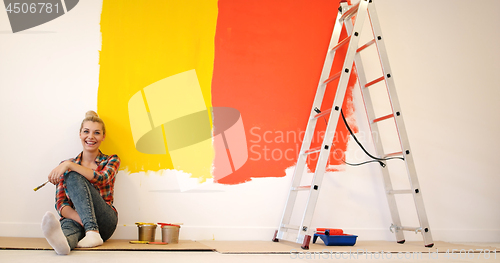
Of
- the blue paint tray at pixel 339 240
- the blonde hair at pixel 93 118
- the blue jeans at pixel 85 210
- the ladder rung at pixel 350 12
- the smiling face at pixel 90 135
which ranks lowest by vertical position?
the blue paint tray at pixel 339 240

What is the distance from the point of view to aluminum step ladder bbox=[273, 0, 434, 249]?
217 cm

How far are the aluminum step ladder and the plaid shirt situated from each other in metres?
1.06

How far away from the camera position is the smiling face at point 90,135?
2.28m

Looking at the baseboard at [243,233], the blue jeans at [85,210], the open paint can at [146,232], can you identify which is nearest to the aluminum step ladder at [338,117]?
the baseboard at [243,233]

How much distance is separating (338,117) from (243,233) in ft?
3.23

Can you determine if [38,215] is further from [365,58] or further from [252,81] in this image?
[365,58]

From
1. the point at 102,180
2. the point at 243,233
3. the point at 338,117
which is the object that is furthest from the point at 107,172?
the point at 338,117

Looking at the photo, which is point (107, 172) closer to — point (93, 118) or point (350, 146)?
A: point (93, 118)

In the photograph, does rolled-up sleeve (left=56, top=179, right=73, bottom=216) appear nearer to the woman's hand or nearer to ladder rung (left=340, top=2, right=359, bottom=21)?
the woman's hand

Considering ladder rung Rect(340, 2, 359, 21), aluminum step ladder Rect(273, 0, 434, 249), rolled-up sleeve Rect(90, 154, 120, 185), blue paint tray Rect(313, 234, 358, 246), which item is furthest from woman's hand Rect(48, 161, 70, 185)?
ladder rung Rect(340, 2, 359, 21)

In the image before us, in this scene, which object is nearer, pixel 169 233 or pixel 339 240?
pixel 169 233

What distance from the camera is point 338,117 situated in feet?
7.20

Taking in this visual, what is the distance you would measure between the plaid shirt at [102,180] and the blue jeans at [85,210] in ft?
0.25

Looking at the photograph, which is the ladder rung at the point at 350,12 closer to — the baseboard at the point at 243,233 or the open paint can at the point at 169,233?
the baseboard at the point at 243,233
